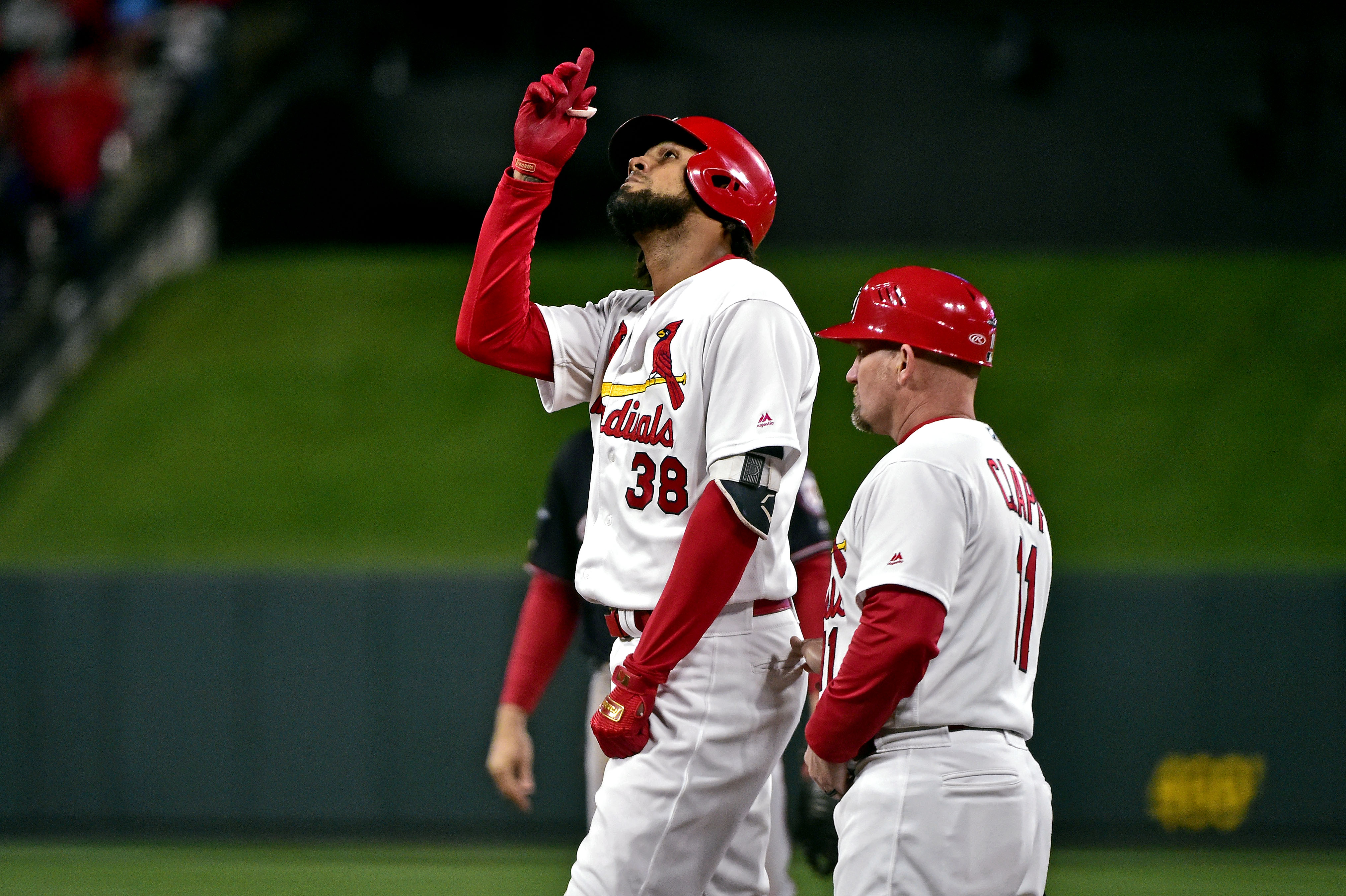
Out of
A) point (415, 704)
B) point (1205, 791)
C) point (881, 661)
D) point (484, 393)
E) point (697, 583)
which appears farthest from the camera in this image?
point (484, 393)

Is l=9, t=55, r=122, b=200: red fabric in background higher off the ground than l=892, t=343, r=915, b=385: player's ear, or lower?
lower

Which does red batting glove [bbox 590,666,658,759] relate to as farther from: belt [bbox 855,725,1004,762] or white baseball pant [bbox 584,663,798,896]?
white baseball pant [bbox 584,663,798,896]

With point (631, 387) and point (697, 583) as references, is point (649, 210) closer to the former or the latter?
point (631, 387)

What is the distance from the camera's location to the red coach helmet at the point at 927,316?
314 cm

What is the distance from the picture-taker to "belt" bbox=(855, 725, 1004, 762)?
297 centimetres

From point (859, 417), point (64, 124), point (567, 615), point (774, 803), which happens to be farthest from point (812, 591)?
point (64, 124)

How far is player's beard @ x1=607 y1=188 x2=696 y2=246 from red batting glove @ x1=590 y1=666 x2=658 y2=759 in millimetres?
952

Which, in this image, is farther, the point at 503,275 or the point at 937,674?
the point at 503,275

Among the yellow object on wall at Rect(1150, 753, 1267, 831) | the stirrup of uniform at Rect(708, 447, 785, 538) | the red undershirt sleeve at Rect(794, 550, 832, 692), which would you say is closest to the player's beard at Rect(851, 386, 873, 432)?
the stirrup of uniform at Rect(708, 447, 785, 538)

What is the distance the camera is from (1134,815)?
26.4ft

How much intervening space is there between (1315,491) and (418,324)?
20.8ft

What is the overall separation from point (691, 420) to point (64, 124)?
33.0 ft

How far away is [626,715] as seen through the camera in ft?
9.89

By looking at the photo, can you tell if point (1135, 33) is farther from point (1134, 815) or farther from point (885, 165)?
point (1134, 815)
